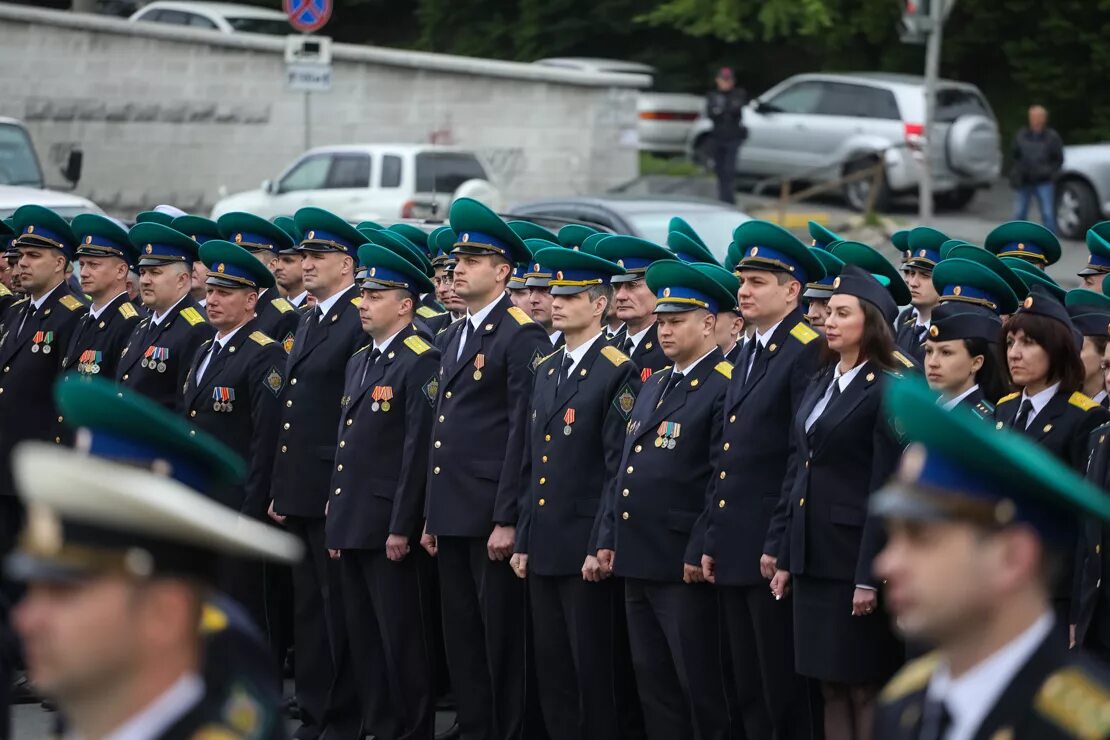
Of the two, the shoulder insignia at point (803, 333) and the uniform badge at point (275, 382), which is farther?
the uniform badge at point (275, 382)

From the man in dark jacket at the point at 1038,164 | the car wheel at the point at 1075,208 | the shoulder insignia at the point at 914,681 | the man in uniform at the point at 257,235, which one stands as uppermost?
the shoulder insignia at the point at 914,681

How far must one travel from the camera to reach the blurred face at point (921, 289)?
1004cm

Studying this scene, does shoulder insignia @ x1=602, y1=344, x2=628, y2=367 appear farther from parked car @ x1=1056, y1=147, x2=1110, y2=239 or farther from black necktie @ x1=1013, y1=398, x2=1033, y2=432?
parked car @ x1=1056, y1=147, x2=1110, y2=239

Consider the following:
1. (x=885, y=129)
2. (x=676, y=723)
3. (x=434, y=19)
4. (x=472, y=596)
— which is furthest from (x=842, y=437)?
(x=434, y=19)

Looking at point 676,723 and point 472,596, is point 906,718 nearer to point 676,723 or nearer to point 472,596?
point 676,723

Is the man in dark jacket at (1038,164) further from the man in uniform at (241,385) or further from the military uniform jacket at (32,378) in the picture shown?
the man in uniform at (241,385)

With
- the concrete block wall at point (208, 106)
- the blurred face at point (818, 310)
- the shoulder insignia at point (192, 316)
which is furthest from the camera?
the concrete block wall at point (208, 106)

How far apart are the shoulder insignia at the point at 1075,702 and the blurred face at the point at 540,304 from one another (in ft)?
20.3

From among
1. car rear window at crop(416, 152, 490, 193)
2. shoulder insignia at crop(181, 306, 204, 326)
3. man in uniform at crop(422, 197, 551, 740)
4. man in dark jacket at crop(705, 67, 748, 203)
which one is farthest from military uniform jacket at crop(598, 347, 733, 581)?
man in dark jacket at crop(705, 67, 748, 203)

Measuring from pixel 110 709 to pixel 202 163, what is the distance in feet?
88.6

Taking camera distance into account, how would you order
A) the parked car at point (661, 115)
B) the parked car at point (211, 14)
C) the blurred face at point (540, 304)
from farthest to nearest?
1. the parked car at point (211, 14)
2. the parked car at point (661, 115)
3. the blurred face at point (540, 304)

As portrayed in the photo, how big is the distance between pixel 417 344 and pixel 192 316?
5.84 feet

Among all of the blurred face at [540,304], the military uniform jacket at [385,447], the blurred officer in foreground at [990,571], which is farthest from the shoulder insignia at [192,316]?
the blurred officer in foreground at [990,571]

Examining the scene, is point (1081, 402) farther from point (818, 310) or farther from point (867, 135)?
point (867, 135)
